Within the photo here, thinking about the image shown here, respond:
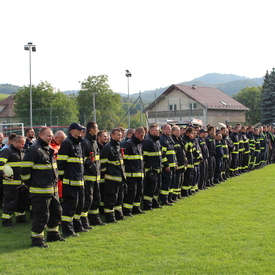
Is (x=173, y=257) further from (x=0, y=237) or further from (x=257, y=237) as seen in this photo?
(x=0, y=237)

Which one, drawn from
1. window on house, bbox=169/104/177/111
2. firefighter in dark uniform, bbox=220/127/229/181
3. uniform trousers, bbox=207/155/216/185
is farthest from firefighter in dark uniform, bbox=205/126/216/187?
window on house, bbox=169/104/177/111

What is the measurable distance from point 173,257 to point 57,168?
2.80 m

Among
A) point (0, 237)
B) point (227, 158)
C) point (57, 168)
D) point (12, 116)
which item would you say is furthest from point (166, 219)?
point (12, 116)

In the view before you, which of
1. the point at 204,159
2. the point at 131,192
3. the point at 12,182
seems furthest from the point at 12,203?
the point at 204,159

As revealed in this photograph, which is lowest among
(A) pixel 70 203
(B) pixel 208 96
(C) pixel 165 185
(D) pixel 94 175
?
(C) pixel 165 185

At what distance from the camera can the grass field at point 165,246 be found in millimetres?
5629

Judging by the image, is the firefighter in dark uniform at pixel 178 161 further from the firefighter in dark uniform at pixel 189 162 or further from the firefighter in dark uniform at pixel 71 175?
the firefighter in dark uniform at pixel 71 175

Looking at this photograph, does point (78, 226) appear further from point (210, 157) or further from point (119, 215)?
point (210, 157)

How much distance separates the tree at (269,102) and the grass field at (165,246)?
44.9 meters

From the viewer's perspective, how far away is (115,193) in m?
8.62

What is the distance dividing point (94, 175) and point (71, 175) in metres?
0.71

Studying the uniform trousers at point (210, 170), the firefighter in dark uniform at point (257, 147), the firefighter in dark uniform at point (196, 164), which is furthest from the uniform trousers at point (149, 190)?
the firefighter in dark uniform at point (257, 147)

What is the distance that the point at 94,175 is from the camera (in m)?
8.02

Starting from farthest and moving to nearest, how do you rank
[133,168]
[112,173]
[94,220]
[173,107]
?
[173,107] < [133,168] < [112,173] < [94,220]
